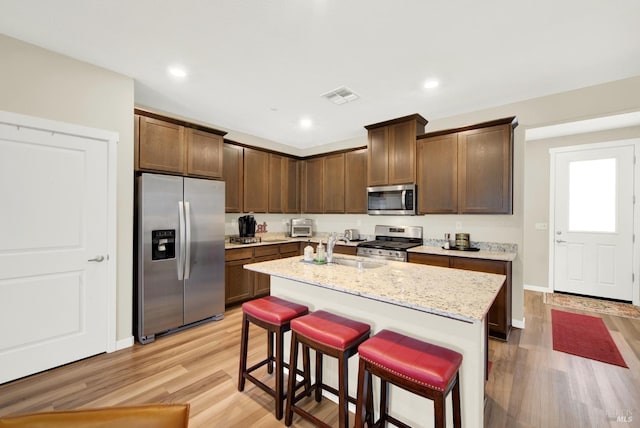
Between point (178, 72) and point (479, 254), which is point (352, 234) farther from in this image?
point (178, 72)

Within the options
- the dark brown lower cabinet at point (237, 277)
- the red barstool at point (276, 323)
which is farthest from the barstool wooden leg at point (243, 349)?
the dark brown lower cabinet at point (237, 277)

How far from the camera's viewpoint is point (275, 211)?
5.00 meters

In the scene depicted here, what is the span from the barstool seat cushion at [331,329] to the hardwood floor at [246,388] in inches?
27.8

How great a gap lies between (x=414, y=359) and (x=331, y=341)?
465 mm

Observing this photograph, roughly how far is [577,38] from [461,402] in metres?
2.85

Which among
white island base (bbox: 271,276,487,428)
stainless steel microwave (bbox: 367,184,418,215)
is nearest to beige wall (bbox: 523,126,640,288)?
stainless steel microwave (bbox: 367,184,418,215)

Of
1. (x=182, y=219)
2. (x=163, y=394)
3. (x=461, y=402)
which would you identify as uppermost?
(x=182, y=219)

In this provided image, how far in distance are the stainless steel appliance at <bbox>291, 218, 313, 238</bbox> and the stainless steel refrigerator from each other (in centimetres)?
Answer: 184

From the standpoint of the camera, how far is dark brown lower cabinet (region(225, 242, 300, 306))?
393cm

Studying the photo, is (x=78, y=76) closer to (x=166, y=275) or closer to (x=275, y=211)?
(x=166, y=275)

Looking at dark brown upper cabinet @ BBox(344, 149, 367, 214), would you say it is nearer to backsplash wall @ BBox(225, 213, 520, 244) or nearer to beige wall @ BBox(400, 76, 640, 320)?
backsplash wall @ BBox(225, 213, 520, 244)

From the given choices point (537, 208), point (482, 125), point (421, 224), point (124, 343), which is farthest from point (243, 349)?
point (537, 208)

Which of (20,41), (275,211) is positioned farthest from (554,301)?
(20,41)

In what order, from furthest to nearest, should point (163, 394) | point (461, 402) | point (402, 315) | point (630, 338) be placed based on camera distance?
point (630, 338) → point (163, 394) → point (402, 315) → point (461, 402)
